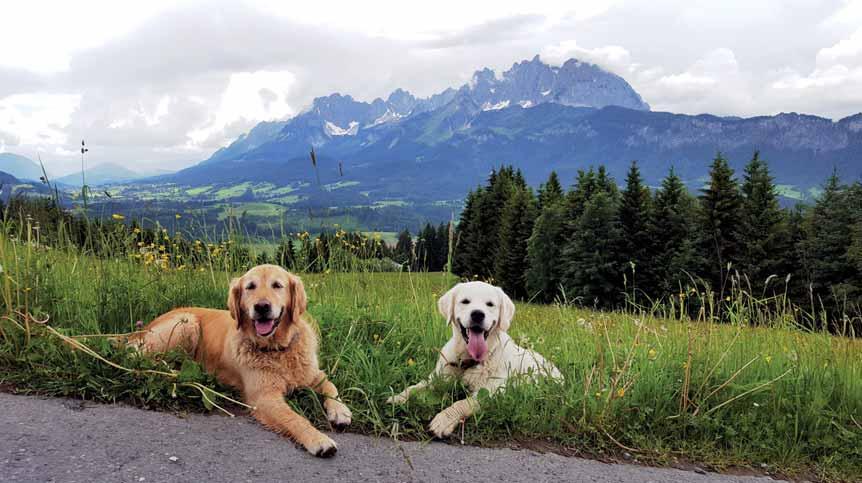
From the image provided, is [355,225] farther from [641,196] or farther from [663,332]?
[641,196]

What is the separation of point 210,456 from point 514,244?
199ft

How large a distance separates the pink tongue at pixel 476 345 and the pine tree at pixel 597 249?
1911 inches

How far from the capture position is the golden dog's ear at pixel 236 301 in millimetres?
4469

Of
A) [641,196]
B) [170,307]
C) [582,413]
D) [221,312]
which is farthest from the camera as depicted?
[641,196]

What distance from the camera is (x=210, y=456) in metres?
3.65

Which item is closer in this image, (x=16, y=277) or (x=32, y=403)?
(x=32, y=403)

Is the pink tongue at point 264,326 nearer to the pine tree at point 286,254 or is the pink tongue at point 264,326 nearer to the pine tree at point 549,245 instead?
the pine tree at point 286,254

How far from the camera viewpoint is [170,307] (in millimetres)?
6414

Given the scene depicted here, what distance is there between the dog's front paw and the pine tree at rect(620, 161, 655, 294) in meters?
50.1

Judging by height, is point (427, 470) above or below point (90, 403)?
below

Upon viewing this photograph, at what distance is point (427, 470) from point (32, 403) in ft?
9.84

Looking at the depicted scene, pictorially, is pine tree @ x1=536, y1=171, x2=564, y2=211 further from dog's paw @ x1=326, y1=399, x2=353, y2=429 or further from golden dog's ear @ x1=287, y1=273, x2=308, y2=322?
dog's paw @ x1=326, y1=399, x2=353, y2=429

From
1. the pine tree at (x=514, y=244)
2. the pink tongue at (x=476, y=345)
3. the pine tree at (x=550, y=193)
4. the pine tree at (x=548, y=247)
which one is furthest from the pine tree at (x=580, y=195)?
the pink tongue at (x=476, y=345)

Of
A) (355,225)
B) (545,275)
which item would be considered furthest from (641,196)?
(355,225)
